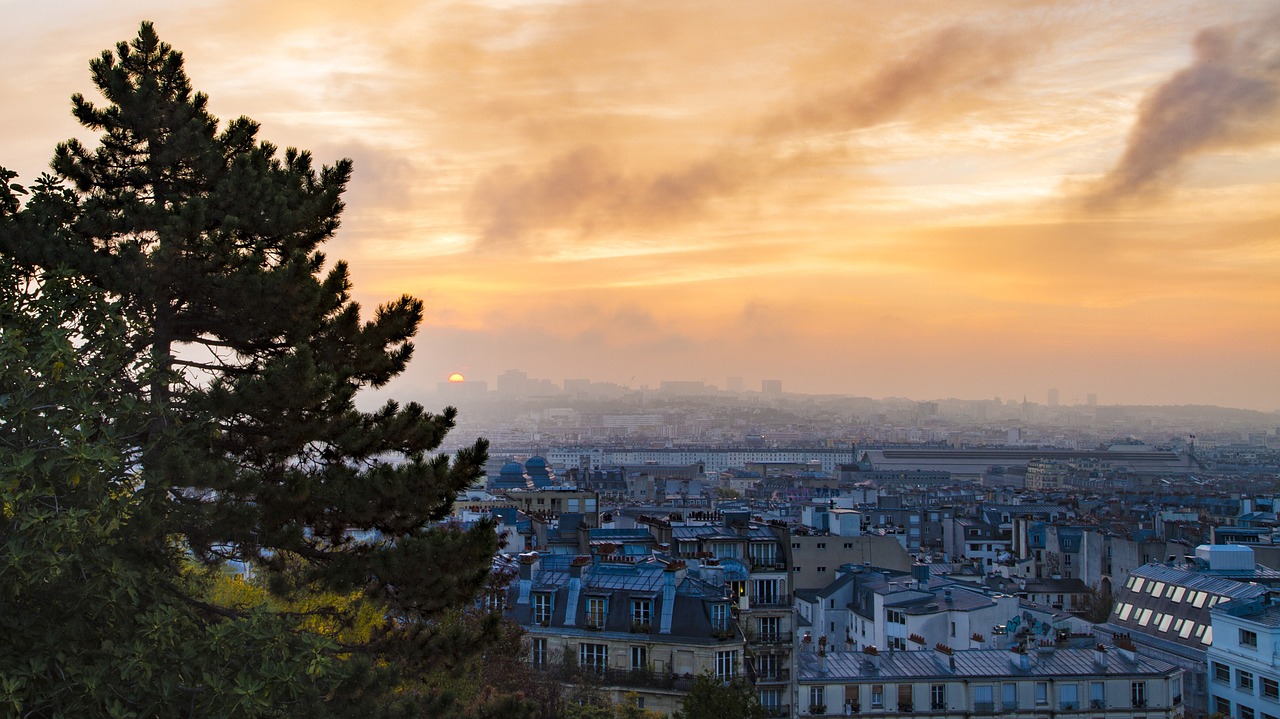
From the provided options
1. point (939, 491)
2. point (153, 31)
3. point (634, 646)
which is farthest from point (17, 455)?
point (939, 491)

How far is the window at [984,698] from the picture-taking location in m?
26.4

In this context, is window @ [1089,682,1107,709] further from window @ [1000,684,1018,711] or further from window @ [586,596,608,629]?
window @ [586,596,608,629]

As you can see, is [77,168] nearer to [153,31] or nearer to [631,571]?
[153,31]

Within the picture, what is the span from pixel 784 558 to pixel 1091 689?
25.4 feet

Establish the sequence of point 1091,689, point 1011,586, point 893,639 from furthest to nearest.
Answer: point 1011,586 < point 893,639 < point 1091,689

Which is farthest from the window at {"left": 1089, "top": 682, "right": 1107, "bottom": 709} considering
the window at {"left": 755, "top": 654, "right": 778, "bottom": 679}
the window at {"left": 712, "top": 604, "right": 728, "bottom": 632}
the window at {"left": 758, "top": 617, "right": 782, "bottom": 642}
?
the window at {"left": 712, "top": 604, "right": 728, "bottom": 632}

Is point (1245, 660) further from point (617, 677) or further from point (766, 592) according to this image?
point (617, 677)

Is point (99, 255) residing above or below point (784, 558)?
above

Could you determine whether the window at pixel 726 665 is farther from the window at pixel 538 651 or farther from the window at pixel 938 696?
the window at pixel 938 696

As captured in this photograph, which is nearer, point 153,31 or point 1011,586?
point 153,31

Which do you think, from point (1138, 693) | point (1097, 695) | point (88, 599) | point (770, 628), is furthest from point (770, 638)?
point (88, 599)

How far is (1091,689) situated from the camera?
1055 inches

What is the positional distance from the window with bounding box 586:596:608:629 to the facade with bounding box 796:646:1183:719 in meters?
5.05

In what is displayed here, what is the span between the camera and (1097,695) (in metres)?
26.9
